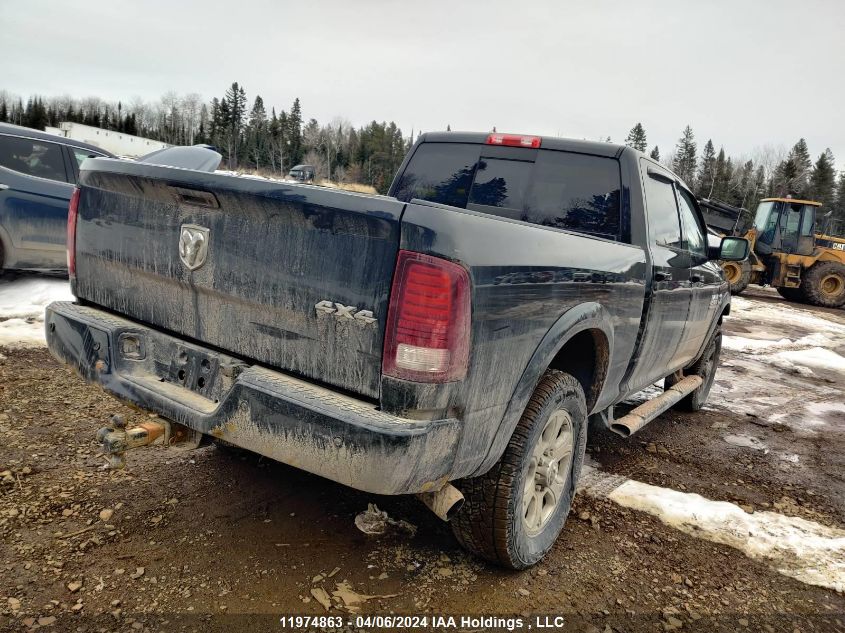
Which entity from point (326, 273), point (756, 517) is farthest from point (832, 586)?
point (326, 273)

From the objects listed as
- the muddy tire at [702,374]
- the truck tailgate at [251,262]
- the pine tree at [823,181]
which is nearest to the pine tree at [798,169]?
the pine tree at [823,181]

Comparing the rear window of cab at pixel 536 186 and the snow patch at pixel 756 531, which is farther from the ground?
the rear window of cab at pixel 536 186

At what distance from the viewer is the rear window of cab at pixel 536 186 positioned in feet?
10.8

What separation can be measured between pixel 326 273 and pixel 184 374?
30.3 inches

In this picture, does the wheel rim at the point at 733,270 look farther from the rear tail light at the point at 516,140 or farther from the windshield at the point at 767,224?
the rear tail light at the point at 516,140

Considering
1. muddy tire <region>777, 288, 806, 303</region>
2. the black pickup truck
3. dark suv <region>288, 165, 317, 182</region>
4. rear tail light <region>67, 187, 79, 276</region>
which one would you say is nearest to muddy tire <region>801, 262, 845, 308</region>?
muddy tire <region>777, 288, 806, 303</region>

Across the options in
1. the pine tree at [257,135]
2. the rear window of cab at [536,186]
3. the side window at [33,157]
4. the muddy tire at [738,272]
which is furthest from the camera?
the pine tree at [257,135]

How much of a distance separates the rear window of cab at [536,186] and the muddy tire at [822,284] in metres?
17.6

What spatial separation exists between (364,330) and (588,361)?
149cm

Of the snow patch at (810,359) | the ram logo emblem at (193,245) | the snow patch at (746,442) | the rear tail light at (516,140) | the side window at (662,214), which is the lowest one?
the snow patch at (746,442)

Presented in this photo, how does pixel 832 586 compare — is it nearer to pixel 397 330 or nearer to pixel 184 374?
pixel 397 330

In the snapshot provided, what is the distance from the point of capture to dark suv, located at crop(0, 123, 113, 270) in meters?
6.38

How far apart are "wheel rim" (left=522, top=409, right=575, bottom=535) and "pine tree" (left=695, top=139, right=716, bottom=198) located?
77859mm

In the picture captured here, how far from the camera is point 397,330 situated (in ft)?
5.97
